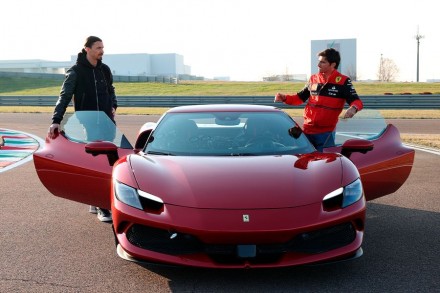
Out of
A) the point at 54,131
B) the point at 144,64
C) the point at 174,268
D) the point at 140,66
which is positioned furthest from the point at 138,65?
the point at 174,268

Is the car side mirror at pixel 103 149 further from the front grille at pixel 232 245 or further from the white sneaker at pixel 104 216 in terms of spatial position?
the white sneaker at pixel 104 216

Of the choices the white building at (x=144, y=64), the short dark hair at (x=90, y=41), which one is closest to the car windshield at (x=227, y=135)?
the short dark hair at (x=90, y=41)

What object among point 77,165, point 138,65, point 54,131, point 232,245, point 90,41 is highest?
point 90,41

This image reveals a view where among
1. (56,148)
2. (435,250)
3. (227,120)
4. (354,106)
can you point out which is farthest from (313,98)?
(56,148)

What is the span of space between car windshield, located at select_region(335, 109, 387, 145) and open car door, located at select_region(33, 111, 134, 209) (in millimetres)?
2120

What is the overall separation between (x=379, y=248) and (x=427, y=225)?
1.09 m

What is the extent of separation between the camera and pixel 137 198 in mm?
4039

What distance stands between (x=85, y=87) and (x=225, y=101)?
87.7 ft

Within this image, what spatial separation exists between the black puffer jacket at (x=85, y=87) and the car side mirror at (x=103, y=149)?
5.09ft

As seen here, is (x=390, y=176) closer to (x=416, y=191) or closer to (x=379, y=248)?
(x=379, y=248)

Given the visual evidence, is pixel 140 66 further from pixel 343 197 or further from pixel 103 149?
pixel 343 197

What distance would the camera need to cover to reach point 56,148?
5.23 metres

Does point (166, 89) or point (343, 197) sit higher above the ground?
point (343, 197)

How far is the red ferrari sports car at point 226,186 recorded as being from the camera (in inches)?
148
